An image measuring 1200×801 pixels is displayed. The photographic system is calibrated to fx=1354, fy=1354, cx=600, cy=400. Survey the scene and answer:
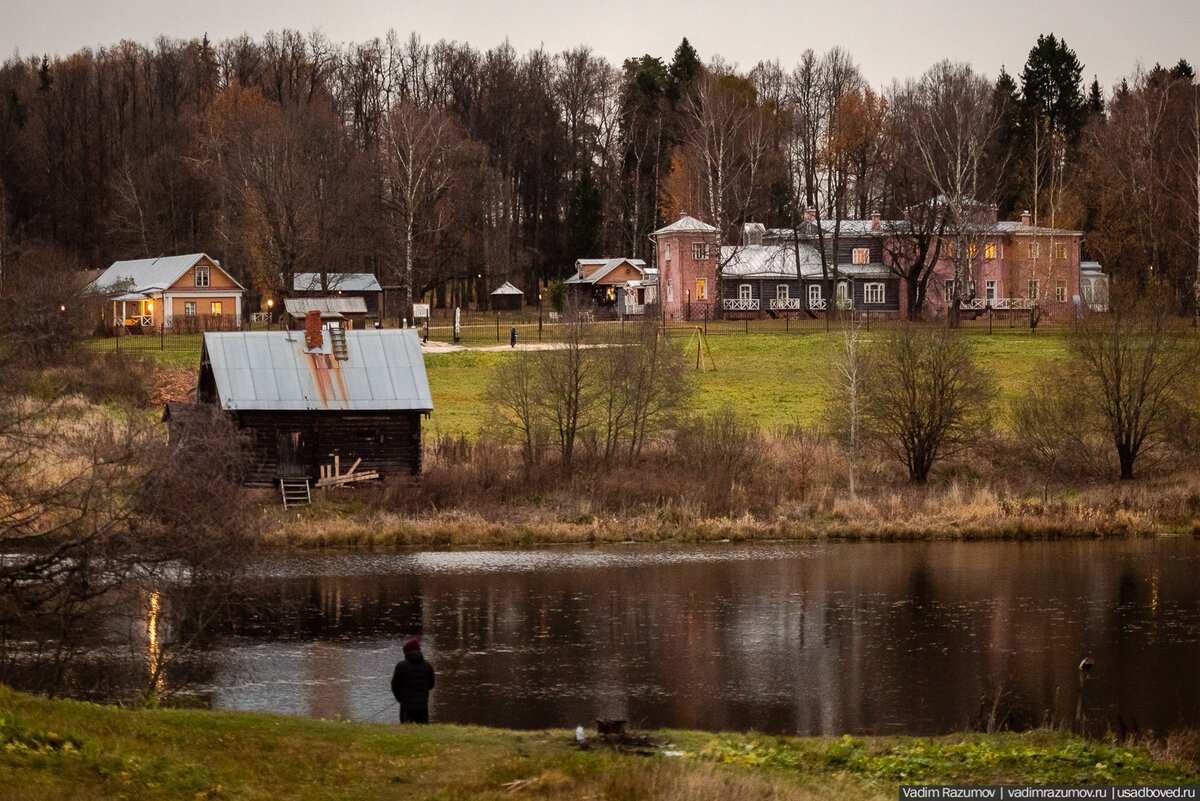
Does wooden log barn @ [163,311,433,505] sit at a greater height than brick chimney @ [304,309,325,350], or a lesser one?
lesser

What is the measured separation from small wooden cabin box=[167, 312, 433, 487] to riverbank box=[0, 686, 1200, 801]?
2033 cm

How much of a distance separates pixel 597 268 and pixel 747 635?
60931 millimetres

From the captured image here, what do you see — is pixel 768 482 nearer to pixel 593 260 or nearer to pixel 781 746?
pixel 781 746

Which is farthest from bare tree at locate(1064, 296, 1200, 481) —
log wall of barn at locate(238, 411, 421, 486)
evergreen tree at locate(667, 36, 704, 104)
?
evergreen tree at locate(667, 36, 704, 104)

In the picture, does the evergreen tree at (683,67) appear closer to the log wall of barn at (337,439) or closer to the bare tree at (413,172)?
the bare tree at (413,172)

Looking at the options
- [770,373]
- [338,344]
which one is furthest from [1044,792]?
[770,373]

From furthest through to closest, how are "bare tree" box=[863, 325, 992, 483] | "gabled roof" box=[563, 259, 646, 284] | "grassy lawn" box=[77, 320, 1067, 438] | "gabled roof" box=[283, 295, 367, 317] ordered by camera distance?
"gabled roof" box=[563, 259, 646, 284] < "gabled roof" box=[283, 295, 367, 317] < "grassy lawn" box=[77, 320, 1067, 438] < "bare tree" box=[863, 325, 992, 483]

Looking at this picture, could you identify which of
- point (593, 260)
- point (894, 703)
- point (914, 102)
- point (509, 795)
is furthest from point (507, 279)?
point (509, 795)

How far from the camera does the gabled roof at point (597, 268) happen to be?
276ft

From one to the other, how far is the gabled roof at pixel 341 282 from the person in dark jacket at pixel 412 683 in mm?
61004

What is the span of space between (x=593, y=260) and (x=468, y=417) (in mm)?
42967

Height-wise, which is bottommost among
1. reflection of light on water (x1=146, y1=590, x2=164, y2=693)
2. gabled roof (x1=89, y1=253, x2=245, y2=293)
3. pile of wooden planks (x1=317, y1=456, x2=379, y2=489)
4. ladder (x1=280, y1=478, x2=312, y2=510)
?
reflection of light on water (x1=146, y1=590, x2=164, y2=693)

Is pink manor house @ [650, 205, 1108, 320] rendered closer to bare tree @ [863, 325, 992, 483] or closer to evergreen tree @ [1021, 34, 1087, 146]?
evergreen tree @ [1021, 34, 1087, 146]

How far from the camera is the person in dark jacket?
17797 millimetres
